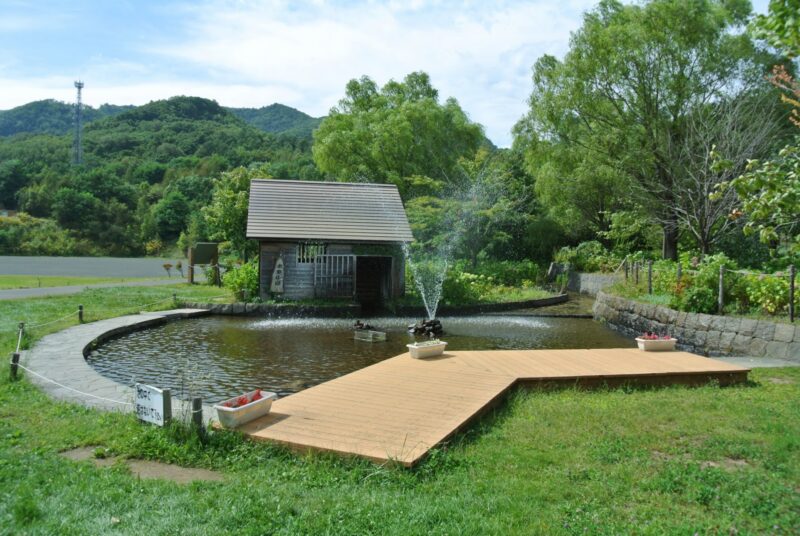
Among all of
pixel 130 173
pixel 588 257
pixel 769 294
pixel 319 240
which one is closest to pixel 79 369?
pixel 319 240

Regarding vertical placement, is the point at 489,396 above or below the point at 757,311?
below

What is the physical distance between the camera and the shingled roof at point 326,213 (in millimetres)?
17234

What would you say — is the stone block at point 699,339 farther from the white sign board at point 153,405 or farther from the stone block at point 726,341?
the white sign board at point 153,405

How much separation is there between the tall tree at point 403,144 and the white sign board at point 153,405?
25925 millimetres

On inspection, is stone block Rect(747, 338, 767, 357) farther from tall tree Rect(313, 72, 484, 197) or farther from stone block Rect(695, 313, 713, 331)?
tall tree Rect(313, 72, 484, 197)

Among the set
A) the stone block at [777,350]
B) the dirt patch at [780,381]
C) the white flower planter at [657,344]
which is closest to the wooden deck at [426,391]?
the white flower planter at [657,344]

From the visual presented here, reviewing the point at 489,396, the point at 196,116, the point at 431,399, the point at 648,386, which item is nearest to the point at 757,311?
the point at 648,386

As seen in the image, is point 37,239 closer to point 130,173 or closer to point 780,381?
point 130,173

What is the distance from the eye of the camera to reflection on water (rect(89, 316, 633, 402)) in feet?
27.9

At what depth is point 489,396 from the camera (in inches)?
254

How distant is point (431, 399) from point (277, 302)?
11.5 m

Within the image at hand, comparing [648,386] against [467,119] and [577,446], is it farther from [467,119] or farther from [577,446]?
[467,119]

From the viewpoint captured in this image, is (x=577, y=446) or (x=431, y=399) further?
(x=431, y=399)

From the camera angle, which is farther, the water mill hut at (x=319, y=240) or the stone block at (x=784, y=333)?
the water mill hut at (x=319, y=240)
